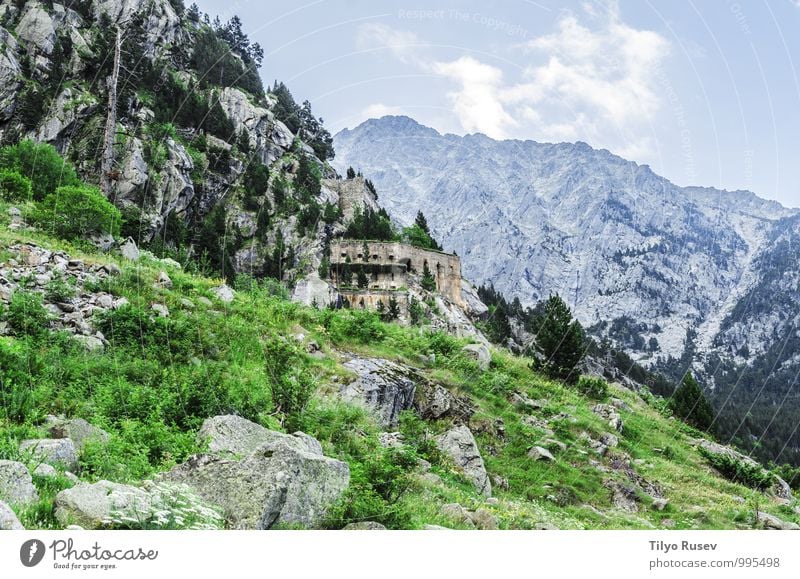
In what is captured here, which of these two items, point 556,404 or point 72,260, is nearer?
point 72,260

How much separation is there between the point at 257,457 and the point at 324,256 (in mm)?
50025

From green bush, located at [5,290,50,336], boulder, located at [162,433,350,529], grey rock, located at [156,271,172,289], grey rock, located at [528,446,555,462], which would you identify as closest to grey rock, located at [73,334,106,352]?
green bush, located at [5,290,50,336]

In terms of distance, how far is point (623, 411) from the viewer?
19.5 metres

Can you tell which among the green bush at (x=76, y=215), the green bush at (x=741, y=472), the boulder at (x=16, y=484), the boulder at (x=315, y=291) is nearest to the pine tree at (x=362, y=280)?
the boulder at (x=315, y=291)

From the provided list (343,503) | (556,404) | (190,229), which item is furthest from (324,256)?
(343,503)

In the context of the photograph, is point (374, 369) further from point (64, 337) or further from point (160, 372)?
point (64, 337)

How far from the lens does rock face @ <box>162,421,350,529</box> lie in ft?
17.8

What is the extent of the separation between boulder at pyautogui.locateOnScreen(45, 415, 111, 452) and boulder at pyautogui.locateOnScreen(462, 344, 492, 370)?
11.8m

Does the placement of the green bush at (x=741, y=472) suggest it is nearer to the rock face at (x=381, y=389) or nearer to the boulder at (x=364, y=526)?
the rock face at (x=381, y=389)

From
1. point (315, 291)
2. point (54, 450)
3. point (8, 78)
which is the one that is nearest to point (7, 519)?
point (54, 450)

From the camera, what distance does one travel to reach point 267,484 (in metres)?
5.46

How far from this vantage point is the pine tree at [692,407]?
902 inches

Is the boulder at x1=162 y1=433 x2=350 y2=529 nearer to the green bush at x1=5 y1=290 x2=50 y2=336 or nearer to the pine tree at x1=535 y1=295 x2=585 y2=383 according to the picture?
the green bush at x1=5 y1=290 x2=50 y2=336
